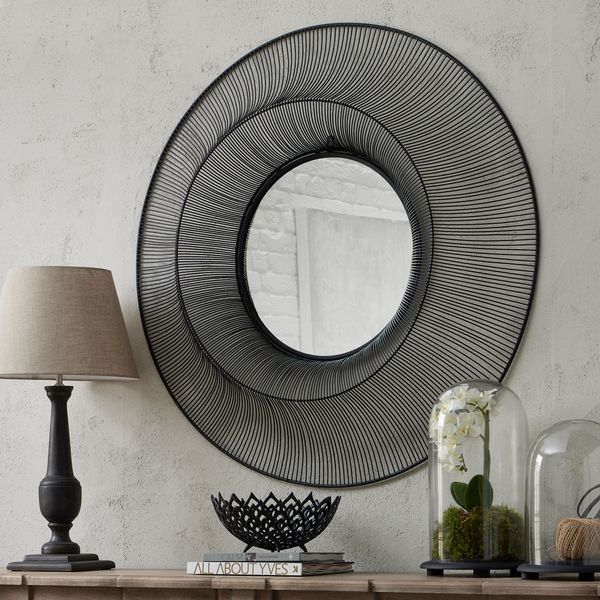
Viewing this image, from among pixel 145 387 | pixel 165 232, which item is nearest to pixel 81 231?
pixel 165 232

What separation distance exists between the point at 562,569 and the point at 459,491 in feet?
0.76

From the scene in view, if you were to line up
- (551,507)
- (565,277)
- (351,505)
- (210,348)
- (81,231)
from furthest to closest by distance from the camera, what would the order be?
(81,231), (210,348), (351,505), (565,277), (551,507)

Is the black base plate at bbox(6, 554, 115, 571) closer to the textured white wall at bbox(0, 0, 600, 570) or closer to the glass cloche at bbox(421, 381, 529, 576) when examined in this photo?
the textured white wall at bbox(0, 0, 600, 570)

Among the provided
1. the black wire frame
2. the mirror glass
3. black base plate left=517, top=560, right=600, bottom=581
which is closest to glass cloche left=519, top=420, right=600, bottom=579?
black base plate left=517, top=560, right=600, bottom=581

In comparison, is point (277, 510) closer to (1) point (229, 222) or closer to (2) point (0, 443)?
(1) point (229, 222)

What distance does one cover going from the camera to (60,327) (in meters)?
2.18

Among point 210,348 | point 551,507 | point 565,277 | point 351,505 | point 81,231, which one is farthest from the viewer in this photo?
point 81,231

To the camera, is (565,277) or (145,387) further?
(145,387)

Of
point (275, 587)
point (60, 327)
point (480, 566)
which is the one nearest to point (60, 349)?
point (60, 327)

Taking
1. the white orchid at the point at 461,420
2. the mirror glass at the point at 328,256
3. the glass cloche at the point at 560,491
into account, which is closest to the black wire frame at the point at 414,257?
the mirror glass at the point at 328,256

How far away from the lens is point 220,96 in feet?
7.77

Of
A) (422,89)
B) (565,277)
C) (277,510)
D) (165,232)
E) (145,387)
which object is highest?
(422,89)

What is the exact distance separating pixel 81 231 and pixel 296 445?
29.7 inches

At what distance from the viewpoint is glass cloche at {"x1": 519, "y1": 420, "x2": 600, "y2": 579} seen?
5.62ft
